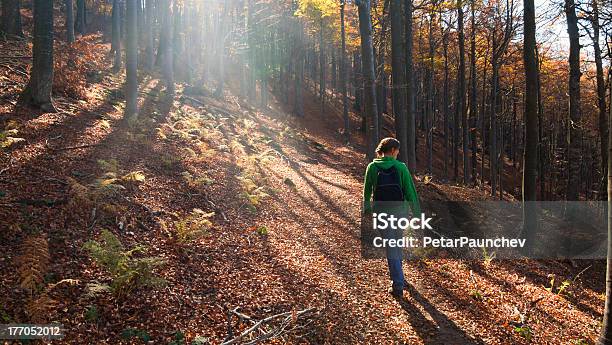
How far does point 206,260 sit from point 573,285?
798 centimetres

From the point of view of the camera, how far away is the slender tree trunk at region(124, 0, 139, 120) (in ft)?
41.5

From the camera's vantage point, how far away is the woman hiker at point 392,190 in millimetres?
5578

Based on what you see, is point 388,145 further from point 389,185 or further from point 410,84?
point 410,84

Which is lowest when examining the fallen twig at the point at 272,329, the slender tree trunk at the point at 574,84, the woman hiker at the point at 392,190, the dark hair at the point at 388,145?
the fallen twig at the point at 272,329

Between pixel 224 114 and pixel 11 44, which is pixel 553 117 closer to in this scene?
pixel 224 114

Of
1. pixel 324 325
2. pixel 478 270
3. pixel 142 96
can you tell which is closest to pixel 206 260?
pixel 324 325

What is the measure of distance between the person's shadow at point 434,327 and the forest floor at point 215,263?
0.08 feet

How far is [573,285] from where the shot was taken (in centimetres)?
855

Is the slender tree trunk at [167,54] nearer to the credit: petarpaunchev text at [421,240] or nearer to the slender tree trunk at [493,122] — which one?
the credit: petarpaunchev text at [421,240]

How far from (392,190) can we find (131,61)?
1060cm

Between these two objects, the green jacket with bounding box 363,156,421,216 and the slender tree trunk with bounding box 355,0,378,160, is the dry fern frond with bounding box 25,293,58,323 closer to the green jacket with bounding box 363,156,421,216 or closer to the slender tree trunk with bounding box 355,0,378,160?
the green jacket with bounding box 363,156,421,216

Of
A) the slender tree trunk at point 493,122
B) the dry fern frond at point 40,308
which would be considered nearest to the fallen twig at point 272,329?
the dry fern frond at point 40,308

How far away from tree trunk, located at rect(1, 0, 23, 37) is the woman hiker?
1791 centimetres

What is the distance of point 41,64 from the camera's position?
10.1 metres
